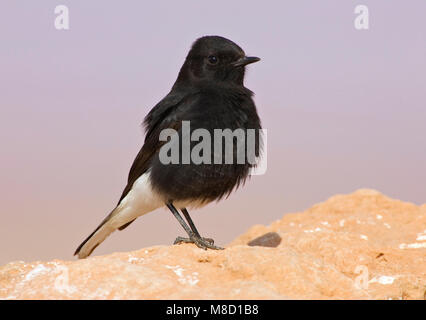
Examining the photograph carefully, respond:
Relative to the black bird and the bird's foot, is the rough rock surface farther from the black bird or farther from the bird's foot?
the black bird

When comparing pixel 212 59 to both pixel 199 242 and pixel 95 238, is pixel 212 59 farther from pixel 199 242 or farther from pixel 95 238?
pixel 95 238

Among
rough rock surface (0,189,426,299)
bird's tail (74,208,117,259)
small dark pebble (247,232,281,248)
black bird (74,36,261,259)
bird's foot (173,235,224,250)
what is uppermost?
black bird (74,36,261,259)

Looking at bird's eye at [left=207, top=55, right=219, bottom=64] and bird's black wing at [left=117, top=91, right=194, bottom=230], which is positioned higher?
bird's eye at [left=207, top=55, right=219, bottom=64]

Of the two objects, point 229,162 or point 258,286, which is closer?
point 258,286

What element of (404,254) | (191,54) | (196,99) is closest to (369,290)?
(404,254)

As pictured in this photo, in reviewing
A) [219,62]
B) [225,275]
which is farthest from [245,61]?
[225,275]

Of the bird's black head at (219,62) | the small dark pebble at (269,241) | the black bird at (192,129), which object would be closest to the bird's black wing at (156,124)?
the black bird at (192,129)

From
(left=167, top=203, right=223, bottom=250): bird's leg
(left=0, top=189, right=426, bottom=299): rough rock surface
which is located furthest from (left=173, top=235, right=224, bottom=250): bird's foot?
(left=0, top=189, right=426, bottom=299): rough rock surface

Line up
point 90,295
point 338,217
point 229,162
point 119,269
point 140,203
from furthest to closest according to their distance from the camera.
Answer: point 338,217, point 140,203, point 229,162, point 119,269, point 90,295
